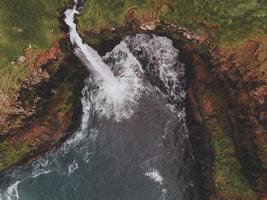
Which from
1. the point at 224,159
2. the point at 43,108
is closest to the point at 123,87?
the point at 43,108

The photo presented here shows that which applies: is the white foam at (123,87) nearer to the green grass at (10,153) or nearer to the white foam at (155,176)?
the white foam at (155,176)

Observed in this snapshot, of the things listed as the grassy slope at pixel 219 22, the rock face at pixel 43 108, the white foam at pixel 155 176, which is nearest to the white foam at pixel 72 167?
the rock face at pixel 43 108

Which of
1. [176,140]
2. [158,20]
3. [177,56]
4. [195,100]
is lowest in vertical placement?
[176,140]

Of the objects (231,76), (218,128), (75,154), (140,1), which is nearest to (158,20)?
(140,1)

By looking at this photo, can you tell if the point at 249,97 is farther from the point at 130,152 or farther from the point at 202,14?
the point at 130,152

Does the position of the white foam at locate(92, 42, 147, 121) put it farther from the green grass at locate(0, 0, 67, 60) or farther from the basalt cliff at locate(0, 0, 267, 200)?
the green grass at locate(0, 0, 67, 60)

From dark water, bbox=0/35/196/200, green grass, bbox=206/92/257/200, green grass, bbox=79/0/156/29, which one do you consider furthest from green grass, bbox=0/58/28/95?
green grass, bbox=206/92/257/200

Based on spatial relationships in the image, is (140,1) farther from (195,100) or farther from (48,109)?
(48,109)
